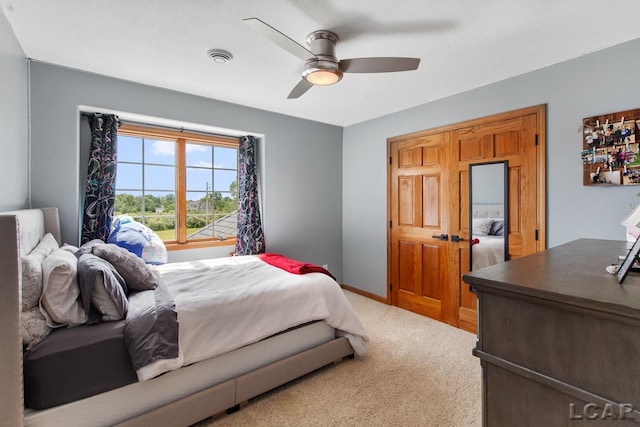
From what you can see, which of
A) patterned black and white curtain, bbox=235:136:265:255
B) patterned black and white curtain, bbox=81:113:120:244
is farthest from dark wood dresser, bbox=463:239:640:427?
patterned black and white curtain, bbox=81:113:120:244

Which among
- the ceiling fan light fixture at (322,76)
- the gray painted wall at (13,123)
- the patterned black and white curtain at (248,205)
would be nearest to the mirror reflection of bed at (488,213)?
the ceiling fan light fixture at (322,76)

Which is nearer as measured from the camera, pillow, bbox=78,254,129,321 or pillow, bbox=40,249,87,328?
pillow, bbox=40,249,87,328

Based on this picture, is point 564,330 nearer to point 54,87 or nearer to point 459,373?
point 459,373

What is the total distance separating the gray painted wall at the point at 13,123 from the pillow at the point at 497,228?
3.87m

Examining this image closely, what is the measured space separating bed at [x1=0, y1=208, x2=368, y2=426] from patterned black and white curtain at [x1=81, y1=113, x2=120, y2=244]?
34cm

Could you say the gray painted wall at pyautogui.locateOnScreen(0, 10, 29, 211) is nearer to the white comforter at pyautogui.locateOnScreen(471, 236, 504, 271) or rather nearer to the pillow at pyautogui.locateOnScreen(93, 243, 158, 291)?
the pillow at pyautogui.locateOnScreen(93, 243, 158, 291)

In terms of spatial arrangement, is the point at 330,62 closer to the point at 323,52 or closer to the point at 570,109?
the point at 323,52

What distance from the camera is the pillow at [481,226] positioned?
300cm

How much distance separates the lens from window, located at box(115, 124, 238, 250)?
128 inches

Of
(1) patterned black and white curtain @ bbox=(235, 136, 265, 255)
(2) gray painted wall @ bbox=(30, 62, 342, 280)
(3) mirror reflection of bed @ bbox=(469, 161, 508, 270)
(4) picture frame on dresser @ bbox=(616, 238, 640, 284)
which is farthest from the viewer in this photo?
(1) patterned black and white curtain @ bbox=(235, 136, 265, 255)

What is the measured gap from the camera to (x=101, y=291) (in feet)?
5.43

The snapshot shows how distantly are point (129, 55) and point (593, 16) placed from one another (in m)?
3.33

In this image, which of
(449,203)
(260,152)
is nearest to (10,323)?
(260,152)

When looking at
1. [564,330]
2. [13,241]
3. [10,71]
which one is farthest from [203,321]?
[10,71]
